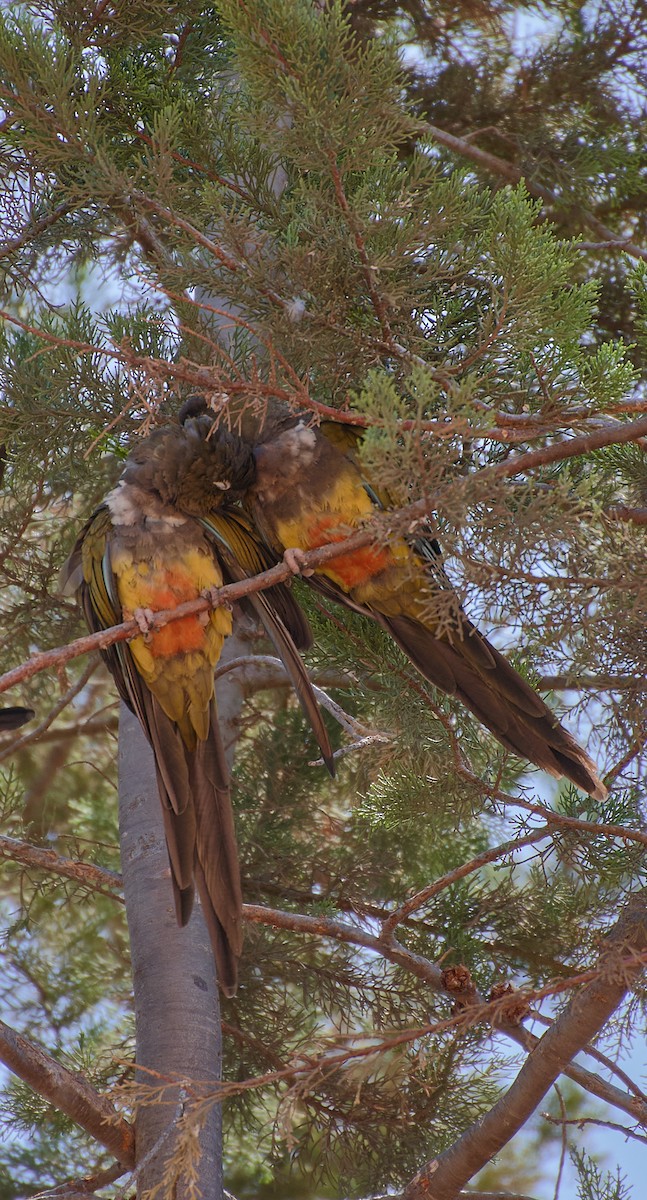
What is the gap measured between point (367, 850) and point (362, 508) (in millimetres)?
1370

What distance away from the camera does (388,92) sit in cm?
222

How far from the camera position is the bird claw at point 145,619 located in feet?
9.31

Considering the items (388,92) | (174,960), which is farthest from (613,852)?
(388,92)

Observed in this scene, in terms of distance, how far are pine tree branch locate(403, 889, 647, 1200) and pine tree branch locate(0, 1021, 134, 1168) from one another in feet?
2.59

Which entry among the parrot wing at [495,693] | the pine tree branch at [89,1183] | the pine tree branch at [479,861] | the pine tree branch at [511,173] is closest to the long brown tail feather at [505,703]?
the parrot wing at [495,693]

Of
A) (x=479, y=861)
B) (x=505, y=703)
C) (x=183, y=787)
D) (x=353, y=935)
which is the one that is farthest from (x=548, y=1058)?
(x=183, y=787)

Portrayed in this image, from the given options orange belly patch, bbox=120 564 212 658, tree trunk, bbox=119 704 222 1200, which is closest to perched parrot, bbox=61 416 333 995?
orange belly patch, bbox=120 564 212 658

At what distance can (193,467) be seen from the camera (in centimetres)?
302

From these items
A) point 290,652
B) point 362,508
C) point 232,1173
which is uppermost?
point 362,508

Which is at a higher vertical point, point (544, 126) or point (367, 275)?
point (544, 126)

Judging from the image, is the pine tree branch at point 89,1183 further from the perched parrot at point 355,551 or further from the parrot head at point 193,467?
the parrot head at point 193,467

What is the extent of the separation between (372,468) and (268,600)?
109 centimetres

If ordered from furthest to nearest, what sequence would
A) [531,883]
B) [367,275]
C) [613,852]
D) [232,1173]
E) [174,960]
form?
[232,1173] < [531,883] < [174,960] < [613,852] < [367,275]

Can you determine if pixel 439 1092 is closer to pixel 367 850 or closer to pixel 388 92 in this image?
pixel 367 850
